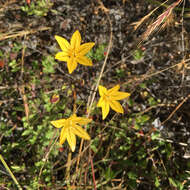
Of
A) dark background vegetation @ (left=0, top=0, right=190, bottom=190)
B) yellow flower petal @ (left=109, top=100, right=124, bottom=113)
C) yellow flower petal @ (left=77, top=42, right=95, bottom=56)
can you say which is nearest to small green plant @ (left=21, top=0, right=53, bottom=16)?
dark background vegetation @ (left=0, top=0, right=190, bottom=190)

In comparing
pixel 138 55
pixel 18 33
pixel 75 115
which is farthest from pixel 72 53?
pixel 18 33

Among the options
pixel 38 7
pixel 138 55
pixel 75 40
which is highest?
pixel 38 7

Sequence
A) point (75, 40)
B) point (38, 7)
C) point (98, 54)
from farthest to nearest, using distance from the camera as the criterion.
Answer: point (38, 7) → point (98, 54) → point (75, 40)

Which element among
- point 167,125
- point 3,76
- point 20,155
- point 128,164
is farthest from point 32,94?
point 167,125

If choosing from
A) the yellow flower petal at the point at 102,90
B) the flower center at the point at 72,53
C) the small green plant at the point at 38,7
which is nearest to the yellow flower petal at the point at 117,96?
the yellow flower petal at the point at 102,90

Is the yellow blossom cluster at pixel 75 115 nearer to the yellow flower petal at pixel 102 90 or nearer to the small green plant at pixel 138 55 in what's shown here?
the yellow flower petal at pixel 102 90

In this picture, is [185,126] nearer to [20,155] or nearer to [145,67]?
[145,67]

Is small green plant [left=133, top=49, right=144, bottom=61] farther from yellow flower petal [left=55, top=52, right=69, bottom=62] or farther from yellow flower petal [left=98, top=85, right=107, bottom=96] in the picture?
yellow flower petal [left=55, top=52, right=69, bottom=62]

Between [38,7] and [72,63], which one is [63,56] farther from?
[38,7]

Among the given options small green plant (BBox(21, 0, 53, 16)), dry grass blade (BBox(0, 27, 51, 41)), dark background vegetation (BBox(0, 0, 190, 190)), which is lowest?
dark background vegetation (BBox(0, 0, 190, 190))
